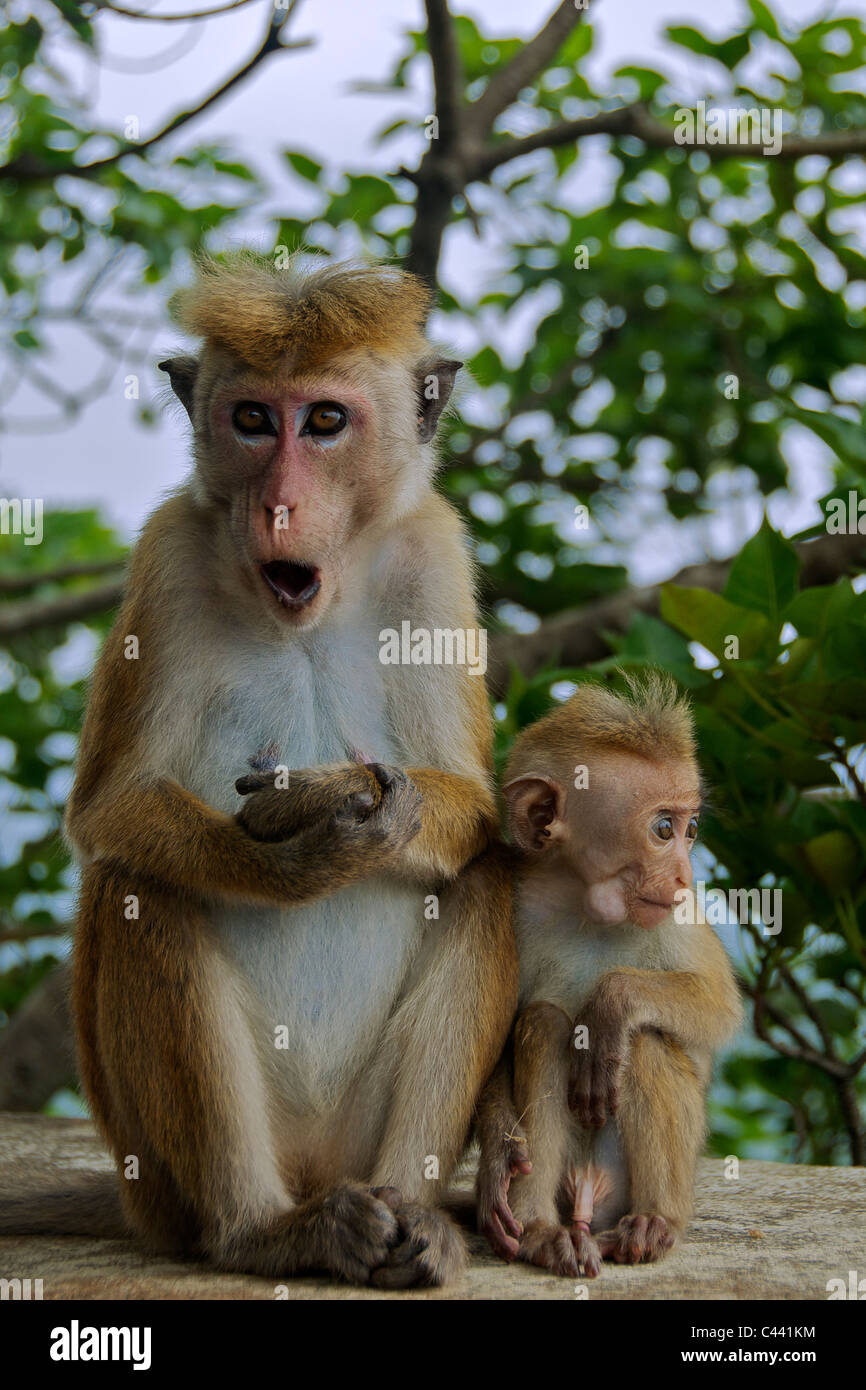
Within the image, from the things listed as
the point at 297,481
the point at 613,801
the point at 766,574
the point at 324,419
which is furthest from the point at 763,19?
the point at 613,801

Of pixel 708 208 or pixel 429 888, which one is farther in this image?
pixel 708 208

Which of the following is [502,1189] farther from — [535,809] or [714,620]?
[714,620]

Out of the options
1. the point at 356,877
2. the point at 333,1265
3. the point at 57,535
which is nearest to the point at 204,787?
the point at 356,877

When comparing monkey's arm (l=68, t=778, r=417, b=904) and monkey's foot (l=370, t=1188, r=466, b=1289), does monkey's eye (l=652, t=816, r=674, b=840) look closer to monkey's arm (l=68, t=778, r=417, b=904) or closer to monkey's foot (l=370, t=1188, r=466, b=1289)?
monkey's arm (l=68, t=778, r=417, b=904)

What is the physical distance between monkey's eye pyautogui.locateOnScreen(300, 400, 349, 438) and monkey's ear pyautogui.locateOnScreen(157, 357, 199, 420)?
479mm

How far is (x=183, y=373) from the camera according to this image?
4.22 m

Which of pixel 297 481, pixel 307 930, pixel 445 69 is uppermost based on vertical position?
pixel 445 69

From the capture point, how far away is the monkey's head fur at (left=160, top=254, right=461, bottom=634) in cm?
380

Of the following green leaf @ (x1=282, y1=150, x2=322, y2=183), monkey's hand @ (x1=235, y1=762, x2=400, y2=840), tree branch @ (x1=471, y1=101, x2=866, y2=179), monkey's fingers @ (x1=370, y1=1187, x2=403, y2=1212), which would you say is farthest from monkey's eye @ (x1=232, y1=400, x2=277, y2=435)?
green leaf @ (x1=282, y1=150, x2=322, y2=183)

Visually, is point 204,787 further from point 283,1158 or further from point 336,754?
point 283,1158

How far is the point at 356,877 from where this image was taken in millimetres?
3660

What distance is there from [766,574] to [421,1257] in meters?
2.42
